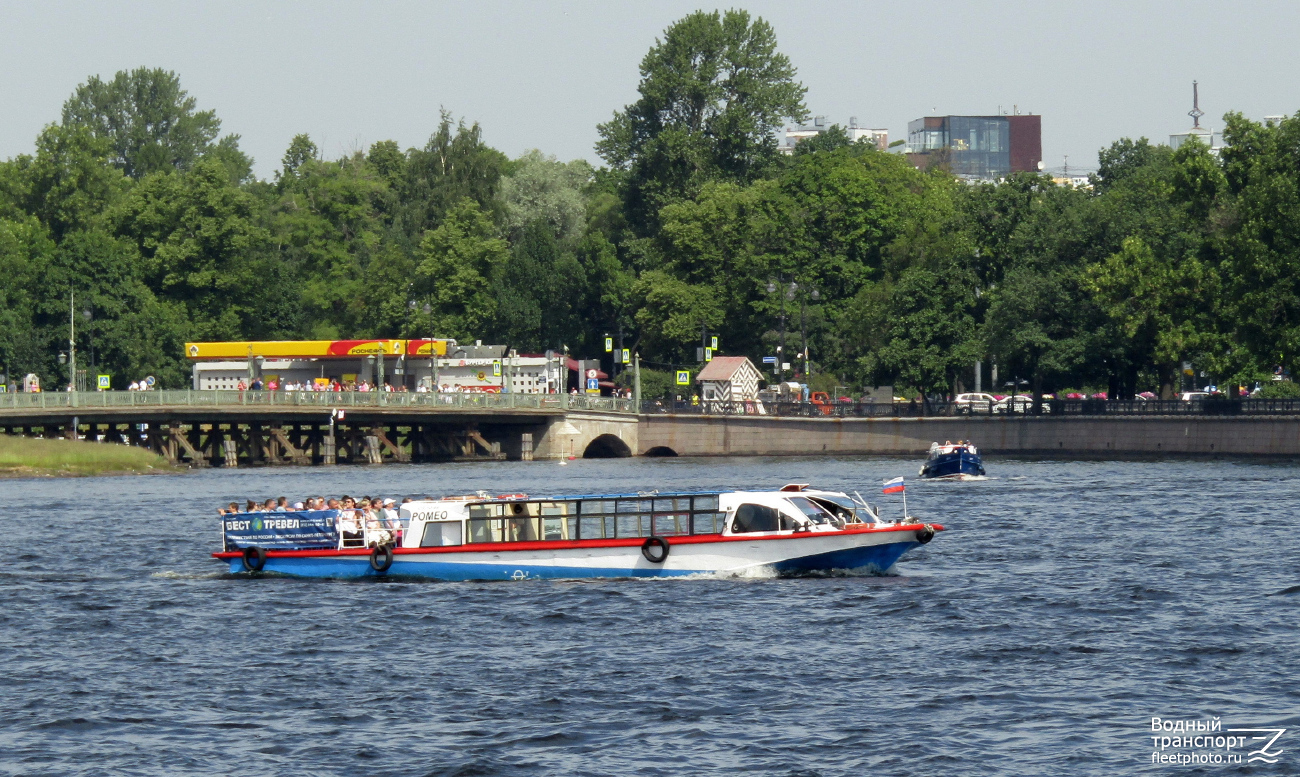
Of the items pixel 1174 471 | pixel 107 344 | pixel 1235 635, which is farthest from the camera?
pixel 107 344

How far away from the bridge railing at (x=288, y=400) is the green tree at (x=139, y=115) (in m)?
85.5

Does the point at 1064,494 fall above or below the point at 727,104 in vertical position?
below

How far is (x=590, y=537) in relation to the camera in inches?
1689

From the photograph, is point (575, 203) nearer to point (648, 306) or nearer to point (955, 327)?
point (648, 306)

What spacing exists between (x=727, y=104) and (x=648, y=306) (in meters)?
26.0

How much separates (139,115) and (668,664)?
166178mm

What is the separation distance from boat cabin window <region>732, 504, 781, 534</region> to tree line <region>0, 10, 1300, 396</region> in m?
57.9

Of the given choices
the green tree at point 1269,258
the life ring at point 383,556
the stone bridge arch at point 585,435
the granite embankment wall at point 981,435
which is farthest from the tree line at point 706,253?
the life ring at point 383,556

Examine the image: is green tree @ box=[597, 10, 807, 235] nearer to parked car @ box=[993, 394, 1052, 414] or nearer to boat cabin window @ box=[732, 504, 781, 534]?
parked car @ box=[993, 394, 1052, 414]

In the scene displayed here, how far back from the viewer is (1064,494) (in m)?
70.9

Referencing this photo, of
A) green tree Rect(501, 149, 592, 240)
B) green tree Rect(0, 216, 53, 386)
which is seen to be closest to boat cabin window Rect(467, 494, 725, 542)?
green tree Rect(0, 216, 53, 386)

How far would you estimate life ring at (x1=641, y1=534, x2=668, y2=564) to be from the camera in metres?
41.9

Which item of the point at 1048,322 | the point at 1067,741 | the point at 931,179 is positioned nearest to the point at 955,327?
the point at 1048,322

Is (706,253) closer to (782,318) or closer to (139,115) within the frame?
(782,318)
